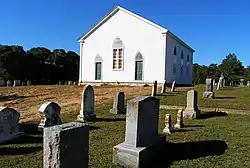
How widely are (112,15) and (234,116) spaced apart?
26.0 meters

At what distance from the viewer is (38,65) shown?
228 ft

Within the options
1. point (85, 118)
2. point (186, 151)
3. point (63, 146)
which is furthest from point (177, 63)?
point (63, 146)

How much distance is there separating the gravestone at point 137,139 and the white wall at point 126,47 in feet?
87.4

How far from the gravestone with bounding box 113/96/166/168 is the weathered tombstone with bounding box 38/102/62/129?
14.8ft

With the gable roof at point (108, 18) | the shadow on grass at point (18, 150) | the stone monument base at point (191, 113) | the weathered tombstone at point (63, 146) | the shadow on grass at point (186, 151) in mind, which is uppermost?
the gable roof at point (108, 18)

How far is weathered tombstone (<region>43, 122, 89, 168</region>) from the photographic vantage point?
4.29 metres

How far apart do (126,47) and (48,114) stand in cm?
2563

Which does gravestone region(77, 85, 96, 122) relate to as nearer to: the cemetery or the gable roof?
the cemetery

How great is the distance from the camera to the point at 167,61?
34.0 m

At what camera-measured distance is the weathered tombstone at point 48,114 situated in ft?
34.1

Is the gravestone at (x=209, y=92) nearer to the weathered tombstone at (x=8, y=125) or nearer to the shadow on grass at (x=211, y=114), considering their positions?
the shadow on grass at (x=211, y=114)

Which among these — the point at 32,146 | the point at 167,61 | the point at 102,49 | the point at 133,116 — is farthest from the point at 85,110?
the point at 102,49

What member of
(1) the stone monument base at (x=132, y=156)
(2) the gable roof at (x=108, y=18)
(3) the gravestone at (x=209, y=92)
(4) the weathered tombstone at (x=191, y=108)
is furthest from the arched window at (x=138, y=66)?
(1) the stone monument base at (x=132, y=156)

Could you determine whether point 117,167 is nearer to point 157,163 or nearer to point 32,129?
point 157,163
